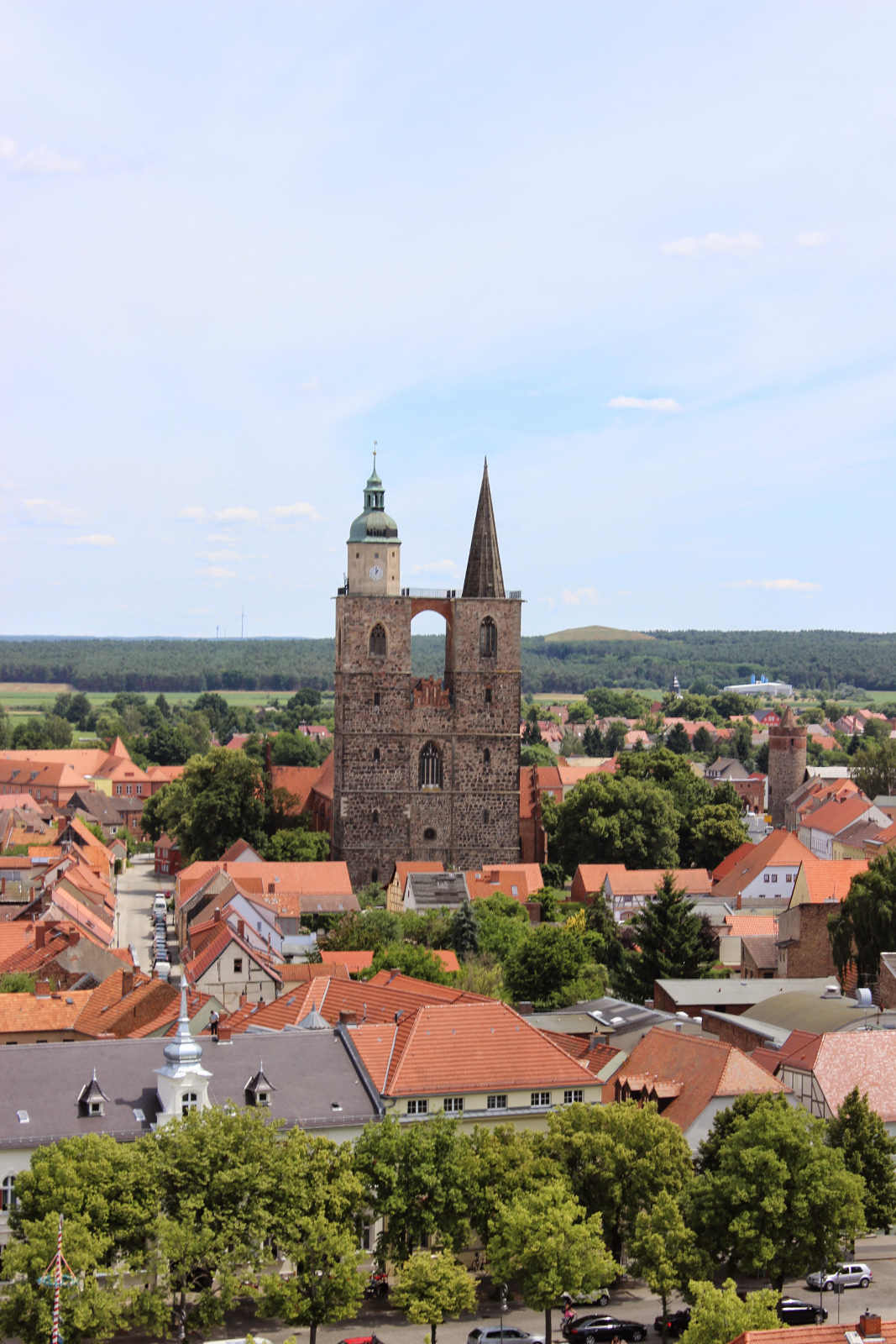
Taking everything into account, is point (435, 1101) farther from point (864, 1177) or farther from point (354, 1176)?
point (864, 1177)

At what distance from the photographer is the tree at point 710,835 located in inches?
3836

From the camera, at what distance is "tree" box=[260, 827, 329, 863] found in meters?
89.8

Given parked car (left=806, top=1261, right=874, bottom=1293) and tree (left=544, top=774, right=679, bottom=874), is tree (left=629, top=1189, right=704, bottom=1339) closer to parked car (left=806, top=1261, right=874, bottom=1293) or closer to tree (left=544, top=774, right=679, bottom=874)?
parked car (left=806, top=1261, right=874, bottom=1293)

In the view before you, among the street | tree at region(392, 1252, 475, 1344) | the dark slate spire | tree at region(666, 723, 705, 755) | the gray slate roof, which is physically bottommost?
the street

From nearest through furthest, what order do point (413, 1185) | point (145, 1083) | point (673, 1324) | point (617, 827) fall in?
point (673, 1324)
point (413, 1185)
point (145, 1083)
point (617, 827)

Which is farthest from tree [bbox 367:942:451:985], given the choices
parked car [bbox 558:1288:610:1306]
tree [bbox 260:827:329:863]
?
tree [bbox 260:827:329:863]

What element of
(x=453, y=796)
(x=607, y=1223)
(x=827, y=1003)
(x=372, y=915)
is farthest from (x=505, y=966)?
(x=607, y=1223)

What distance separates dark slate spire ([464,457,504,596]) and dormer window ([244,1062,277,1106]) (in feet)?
178

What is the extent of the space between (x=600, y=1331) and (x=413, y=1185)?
4464 millimetres

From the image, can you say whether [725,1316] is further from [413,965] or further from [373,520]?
[373,520]

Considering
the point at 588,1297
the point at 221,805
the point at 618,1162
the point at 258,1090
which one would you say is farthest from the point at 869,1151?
the point at 221,805

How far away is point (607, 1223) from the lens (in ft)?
120

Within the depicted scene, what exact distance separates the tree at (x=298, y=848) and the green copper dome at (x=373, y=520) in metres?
15.2

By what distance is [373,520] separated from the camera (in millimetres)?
89625
